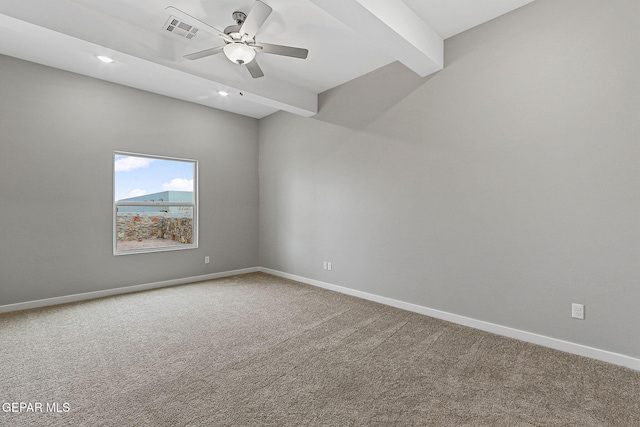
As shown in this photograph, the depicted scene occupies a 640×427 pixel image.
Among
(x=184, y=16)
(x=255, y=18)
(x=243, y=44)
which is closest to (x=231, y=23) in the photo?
(x=243, y=44)

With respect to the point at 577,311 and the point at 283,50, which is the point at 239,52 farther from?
the point at 577,311

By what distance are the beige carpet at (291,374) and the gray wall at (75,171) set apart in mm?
675

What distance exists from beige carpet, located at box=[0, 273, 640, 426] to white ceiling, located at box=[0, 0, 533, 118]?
8.74ft

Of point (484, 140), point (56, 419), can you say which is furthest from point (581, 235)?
point (56, 419)

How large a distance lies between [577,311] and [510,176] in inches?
48.0

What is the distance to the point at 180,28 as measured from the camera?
2.85 meters

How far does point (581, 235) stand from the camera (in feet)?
7.72

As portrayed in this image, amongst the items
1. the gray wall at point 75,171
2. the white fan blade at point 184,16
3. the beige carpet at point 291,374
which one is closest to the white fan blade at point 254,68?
the white fan blade at point 184,16

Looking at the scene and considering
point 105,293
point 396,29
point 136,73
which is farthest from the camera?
point 105,293

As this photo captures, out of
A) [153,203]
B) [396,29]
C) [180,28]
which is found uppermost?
[180,28]

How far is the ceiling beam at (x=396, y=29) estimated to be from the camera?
7.37ft

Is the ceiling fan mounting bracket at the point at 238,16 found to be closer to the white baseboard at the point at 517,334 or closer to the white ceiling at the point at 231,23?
the white ceiling at the point at 231,23

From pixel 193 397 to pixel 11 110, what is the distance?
392 cm

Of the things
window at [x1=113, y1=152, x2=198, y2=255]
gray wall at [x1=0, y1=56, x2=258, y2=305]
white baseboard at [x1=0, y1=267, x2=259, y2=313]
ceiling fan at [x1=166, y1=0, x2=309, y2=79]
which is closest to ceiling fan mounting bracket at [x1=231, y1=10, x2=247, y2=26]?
ceiling fan at [x1=166, y1=0, x2=309, y2=79]
